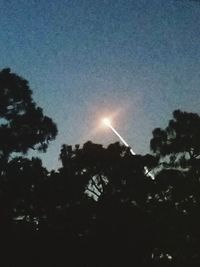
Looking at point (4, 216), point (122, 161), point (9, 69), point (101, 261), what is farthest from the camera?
point (122, 161)

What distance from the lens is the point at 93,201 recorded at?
22.3m

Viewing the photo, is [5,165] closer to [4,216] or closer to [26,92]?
[4,216]

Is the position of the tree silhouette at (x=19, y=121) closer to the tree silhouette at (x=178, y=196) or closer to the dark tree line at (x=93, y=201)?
the dark tree line at (x=93, y=201)

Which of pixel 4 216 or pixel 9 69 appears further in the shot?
pixel 9 69

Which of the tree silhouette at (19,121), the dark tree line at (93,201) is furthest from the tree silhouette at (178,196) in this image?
the tree silhouette at (19,121)

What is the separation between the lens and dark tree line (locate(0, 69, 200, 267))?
1867 centimetres

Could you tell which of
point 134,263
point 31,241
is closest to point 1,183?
point 31,241

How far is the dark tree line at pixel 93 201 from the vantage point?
61.3 ft

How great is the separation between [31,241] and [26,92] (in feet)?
27.1

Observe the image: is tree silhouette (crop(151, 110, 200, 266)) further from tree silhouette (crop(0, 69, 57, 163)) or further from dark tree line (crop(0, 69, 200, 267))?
tree silhouette (crop(0, 69, 57, 163))

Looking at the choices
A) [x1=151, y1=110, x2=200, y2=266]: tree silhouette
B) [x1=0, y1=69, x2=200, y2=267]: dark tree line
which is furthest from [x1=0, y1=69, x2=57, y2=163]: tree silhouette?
[x1=151, y1=110, x2=200, y2=266]: tree silhouette

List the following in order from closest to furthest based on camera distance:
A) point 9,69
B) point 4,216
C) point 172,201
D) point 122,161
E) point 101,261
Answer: point 4,216 → point 101,261 → point 9,69 → point 172,201 → point 122,161

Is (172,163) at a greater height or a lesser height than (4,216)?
greater

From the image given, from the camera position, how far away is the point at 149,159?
2600 centimetres
